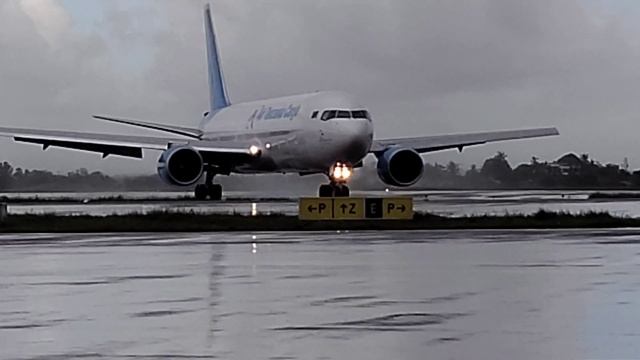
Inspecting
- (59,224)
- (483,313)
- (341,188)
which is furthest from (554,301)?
(341,188)

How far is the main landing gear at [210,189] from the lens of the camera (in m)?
50.5

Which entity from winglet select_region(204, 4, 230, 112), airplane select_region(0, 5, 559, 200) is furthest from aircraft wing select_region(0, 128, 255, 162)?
winglet select_region(204, 4, 230, 112)

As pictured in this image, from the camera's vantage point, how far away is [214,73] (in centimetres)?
6700

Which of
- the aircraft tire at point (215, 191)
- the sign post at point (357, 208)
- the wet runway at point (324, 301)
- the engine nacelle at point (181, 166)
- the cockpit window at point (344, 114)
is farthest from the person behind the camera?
the aircraft tire at point (215, 191)

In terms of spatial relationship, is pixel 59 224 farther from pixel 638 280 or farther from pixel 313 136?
pixel 638 280

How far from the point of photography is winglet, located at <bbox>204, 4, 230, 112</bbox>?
64.6 meters

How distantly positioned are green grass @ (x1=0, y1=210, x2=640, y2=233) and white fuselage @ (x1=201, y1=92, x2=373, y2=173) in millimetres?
11661

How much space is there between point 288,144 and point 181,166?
3.88 meters

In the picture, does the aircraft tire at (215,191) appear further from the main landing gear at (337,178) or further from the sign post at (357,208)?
the sign post at (357,208)

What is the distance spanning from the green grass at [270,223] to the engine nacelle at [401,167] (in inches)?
541

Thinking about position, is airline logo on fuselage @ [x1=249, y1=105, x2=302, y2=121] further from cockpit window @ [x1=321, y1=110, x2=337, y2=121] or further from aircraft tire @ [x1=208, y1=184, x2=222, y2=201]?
aircraft tire @ [x1=208, y1=184, x2=222, y2=201]

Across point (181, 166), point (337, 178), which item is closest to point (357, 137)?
point (337, 178)

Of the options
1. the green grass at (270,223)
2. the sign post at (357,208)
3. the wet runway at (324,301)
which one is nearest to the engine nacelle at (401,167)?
the green grass at (270,223)

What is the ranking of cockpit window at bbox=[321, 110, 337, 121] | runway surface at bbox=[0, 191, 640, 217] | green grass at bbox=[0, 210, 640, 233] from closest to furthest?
green grass at bbox=[0, 210, 640, 233], runway surface at bbox=[0, 191, 640, 217], cockpit window at bbox=[321, 110, 337, 121]
